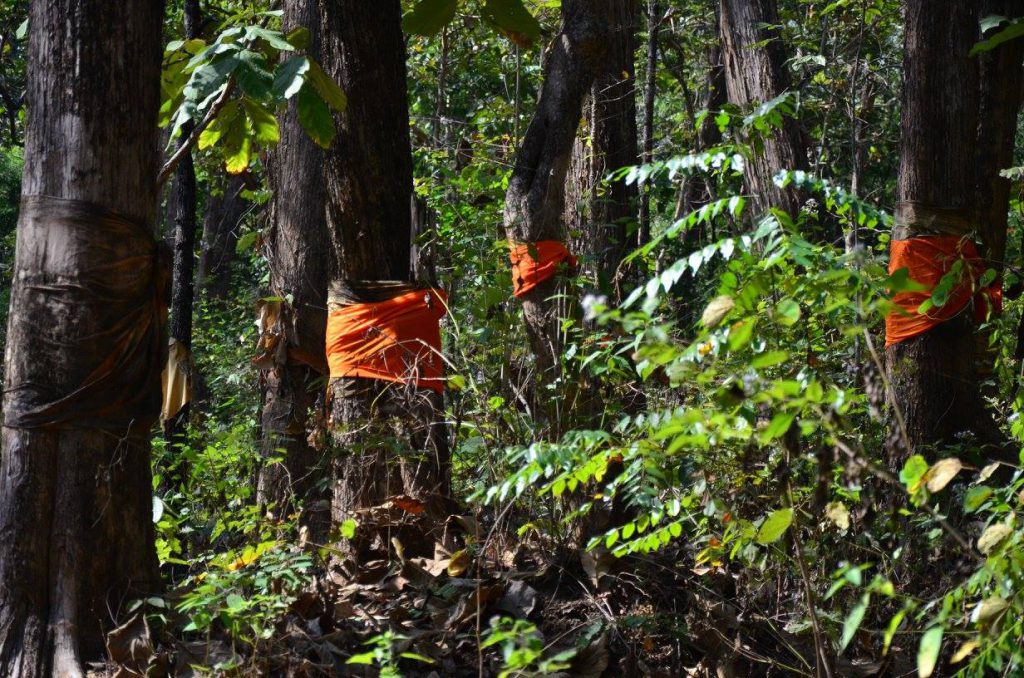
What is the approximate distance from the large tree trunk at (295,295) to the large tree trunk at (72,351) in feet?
6.27

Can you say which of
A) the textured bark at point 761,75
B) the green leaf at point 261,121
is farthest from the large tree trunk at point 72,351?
the textured bark at point 761,75

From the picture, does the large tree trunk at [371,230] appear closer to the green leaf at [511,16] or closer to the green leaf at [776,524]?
the green leaf at [511,16]

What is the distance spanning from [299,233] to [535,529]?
11.6 feet

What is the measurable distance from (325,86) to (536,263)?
4.66 feet

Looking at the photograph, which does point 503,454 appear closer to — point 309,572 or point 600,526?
point 600,526

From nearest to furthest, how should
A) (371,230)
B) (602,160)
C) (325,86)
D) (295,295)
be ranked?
(325,86)
(371,230)
(602,160)
(295,295)

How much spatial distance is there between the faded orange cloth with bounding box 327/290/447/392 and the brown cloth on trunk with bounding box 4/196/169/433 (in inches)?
41.1

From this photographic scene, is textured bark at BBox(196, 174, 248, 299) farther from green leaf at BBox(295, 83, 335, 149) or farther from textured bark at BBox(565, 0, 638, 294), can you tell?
green leaf at BBox(295, 83, 335, 149)

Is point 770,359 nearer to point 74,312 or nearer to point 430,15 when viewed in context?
point 430,15

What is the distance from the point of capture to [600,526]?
4.64 meters

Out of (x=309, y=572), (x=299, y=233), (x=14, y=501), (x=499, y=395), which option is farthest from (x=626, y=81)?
(x=14, y=501)

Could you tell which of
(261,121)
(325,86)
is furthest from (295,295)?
(325,86)

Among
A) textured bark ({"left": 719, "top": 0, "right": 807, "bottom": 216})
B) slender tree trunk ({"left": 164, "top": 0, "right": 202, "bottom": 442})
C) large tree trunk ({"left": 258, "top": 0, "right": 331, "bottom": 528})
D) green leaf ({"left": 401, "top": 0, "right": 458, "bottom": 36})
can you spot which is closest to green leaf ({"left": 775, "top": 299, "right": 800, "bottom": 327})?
green leaf ({"left": 401, "top": 0, "right": 458, "bottom": 36})

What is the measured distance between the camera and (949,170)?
16.6 ft
